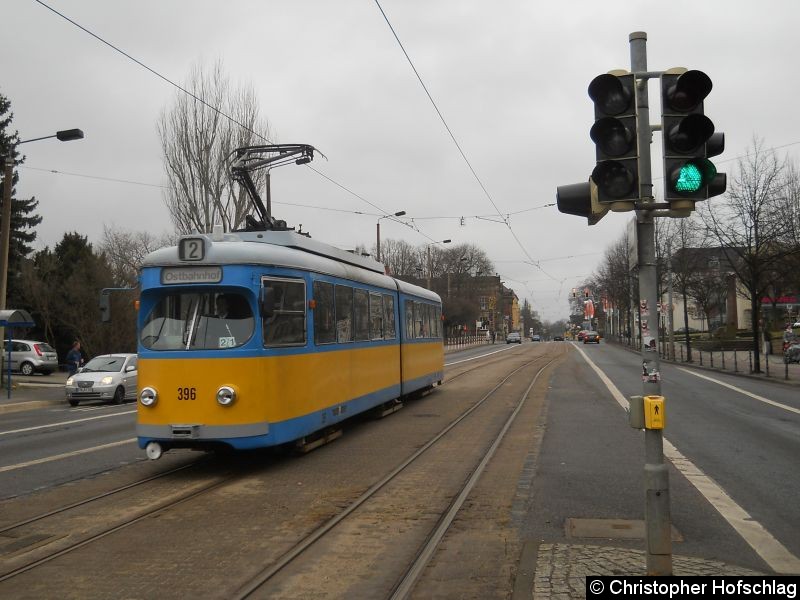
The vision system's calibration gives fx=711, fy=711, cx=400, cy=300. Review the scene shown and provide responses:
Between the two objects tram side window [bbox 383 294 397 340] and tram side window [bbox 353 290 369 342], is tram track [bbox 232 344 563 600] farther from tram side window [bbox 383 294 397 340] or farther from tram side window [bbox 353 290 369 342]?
tram side window [bbox 383 294 397 340]

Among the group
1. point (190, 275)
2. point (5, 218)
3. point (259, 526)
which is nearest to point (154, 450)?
point (190, 275)

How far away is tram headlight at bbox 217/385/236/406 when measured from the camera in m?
8.49

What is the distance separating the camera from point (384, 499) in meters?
7.55

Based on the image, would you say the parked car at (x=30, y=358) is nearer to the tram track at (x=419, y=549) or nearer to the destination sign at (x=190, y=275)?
the tram track at (x=419, y=549)

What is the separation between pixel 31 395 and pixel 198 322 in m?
18.1

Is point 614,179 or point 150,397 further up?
point 614,179

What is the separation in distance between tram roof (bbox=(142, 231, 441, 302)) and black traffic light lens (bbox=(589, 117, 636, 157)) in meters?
5.25

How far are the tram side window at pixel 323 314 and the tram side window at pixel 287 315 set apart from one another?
1.41 feet

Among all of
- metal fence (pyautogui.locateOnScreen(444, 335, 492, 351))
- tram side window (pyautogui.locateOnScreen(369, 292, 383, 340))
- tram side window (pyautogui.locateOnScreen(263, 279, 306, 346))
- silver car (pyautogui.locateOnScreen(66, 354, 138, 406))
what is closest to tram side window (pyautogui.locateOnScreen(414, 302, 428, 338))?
tram side window (pyautogui.locateOnScreen(369, 292, 383, 340))

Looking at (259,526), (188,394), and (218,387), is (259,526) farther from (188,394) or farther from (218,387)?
(188,394)

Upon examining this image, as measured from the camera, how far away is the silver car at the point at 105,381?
21203mm

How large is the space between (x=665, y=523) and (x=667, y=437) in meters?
8.01

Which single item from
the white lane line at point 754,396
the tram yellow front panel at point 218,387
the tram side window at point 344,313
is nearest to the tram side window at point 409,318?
the tram side window at point 344,313

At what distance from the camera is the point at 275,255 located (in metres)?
9.28
